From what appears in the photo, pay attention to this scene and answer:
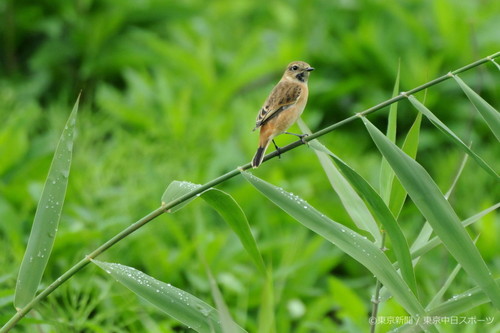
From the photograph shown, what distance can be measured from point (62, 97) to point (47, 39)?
52 centimetres

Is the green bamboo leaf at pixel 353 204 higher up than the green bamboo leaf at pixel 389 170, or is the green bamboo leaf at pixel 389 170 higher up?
the green bamboo leaf at pixel 389 170

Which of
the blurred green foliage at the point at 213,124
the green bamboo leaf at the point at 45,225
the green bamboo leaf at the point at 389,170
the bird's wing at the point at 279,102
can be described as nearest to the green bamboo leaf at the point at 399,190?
the green bamboo leaf at the point at 389,170

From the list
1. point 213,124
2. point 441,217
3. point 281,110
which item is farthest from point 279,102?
point 213,124

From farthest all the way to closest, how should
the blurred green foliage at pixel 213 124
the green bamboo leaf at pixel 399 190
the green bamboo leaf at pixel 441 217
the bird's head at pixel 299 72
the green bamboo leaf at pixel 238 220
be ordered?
the blurred green foliage at pixel 213 124 → the bird's head at pixel 299 72 → the green bamboo leaf at pixel 399 190 → the green bamboo leaf at pixel 238 220 → the green bamboo leaf at pixel 441 217

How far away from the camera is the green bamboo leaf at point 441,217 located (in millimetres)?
1583

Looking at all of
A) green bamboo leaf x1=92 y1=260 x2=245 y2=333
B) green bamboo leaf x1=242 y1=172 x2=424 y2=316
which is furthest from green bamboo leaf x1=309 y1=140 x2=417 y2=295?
green bamboo leaf x1=92 y1=260 x2=245 y2=333

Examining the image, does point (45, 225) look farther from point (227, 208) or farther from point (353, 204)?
point (353, 204)

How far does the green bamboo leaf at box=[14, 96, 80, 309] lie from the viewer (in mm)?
1703

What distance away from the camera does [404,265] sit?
1681 millimetres

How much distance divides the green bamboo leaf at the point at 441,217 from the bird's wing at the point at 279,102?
1.66 feet

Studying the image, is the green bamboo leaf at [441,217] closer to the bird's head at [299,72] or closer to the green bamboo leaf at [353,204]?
the green bamboo leaf at [353,204]

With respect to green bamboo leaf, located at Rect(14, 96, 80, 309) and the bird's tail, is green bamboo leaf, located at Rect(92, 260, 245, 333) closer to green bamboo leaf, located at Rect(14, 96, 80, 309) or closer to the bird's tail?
green bamboo leaf, located at Rect(14, 96, 80, 309)

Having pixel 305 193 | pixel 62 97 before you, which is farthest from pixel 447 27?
pixel 62 97

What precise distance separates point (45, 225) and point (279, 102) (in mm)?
669
